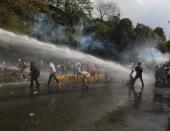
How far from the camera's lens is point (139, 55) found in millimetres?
48875

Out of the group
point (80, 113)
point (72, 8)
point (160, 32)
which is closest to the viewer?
point (80, 113)

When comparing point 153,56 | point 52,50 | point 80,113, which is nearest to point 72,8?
point 153,56

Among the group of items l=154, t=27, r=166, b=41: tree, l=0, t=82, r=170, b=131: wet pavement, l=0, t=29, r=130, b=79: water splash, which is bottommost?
l=0, t=82, r=170, b=131: wet pavement

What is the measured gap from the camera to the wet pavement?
11.5 meters

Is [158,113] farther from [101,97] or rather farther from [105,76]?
[105,76]

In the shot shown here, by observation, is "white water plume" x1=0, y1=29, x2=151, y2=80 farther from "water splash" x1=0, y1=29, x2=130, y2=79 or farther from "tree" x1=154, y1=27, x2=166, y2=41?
"tree" x1=154, y1=27, x2=166, y2=41

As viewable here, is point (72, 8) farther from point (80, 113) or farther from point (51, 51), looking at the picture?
point (80, 113)

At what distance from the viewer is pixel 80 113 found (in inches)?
542

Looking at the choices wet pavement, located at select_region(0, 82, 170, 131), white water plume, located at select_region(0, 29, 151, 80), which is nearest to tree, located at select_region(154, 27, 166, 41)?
white water plume, located at select_region(0, 29, 151, 80)

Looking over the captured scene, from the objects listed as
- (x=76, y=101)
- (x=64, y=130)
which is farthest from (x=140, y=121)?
(x=76, y=101)

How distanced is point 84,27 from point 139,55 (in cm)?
833

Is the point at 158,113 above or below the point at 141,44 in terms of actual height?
below

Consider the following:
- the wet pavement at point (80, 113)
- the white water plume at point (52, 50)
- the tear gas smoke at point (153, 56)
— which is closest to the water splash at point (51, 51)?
the white water plume at point (52, 50)

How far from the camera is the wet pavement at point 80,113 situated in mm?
11527
